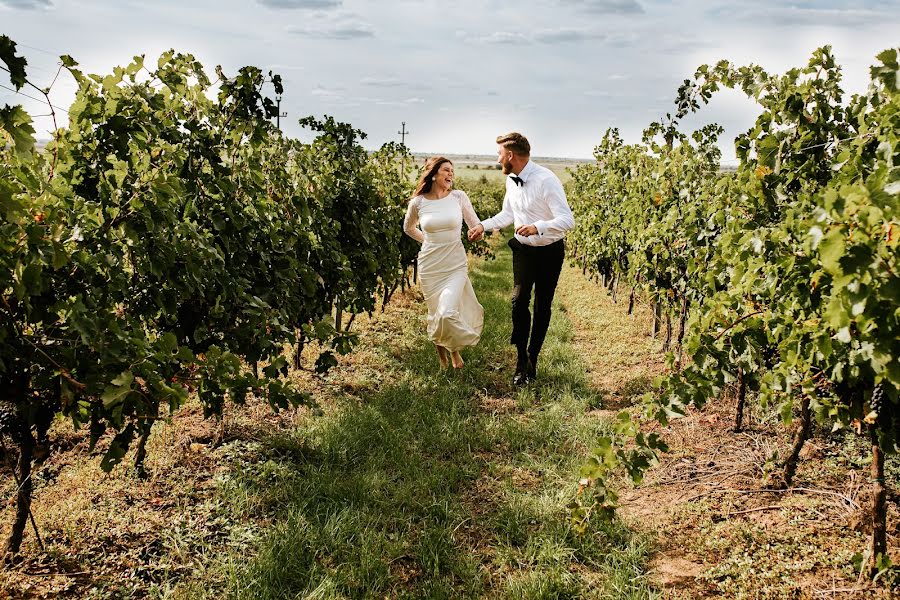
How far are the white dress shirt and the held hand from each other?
0.05 meters

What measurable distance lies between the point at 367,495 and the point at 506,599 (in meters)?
1.06

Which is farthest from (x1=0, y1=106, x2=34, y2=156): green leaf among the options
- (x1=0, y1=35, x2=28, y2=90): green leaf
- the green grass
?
the green grass

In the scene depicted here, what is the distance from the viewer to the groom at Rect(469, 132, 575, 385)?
5.14 meters

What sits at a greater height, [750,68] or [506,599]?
[750,68]

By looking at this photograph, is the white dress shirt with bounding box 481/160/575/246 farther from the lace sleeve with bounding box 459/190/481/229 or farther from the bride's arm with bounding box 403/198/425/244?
the bride's arm with bounding box 403/198/425/244

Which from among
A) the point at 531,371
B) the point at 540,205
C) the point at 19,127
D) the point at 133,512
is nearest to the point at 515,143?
the point at 540,205

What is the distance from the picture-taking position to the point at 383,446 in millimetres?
4180

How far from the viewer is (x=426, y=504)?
3488 millimetres

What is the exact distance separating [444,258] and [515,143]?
1150 mm

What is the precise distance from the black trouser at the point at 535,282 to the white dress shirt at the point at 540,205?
0.09 m

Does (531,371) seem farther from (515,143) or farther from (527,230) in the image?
(515,143)

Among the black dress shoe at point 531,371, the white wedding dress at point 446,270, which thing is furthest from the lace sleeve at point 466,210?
the black dress shoe at point 531,371

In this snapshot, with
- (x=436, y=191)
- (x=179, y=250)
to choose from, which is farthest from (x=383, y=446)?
(x=436, y=191)

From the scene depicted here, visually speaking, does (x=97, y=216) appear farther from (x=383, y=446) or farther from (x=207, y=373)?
(x=383, y=446)
